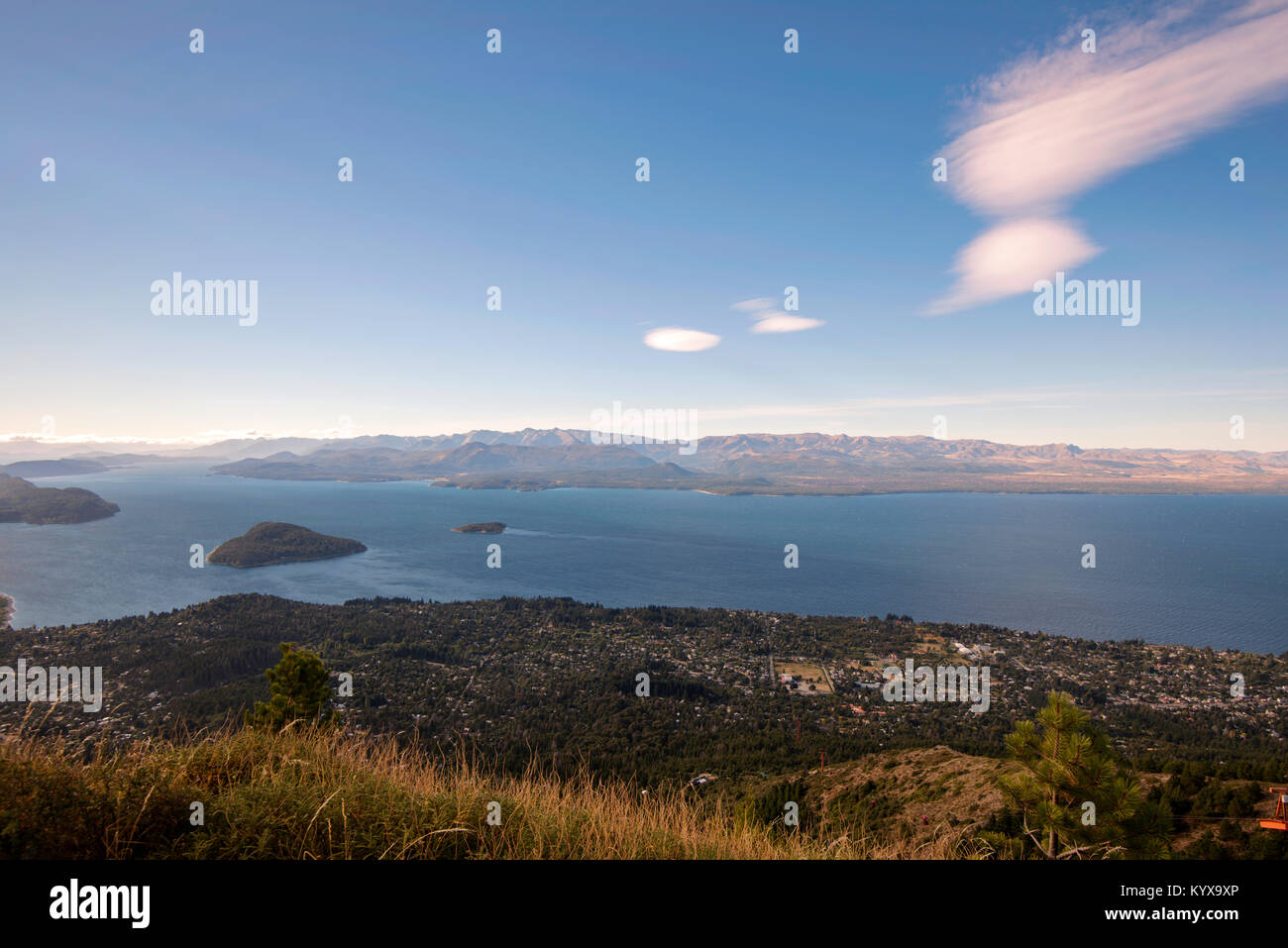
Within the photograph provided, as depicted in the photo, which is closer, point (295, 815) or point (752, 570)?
point (295, 815)

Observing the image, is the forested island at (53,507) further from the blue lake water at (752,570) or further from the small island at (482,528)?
the small island at (482,528)

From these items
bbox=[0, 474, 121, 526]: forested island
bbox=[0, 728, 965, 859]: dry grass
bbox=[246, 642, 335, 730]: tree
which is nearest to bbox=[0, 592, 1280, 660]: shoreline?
bbox=[246, 642, 335, 730]: tree

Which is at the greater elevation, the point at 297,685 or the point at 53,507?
the point at 297,685

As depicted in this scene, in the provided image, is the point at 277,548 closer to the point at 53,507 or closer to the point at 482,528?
the point at 482,528

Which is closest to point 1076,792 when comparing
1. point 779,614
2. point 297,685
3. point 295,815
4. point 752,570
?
point 295,815

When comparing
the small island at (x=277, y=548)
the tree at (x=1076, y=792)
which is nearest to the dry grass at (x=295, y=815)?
the tree at (x=1076, y=792)
